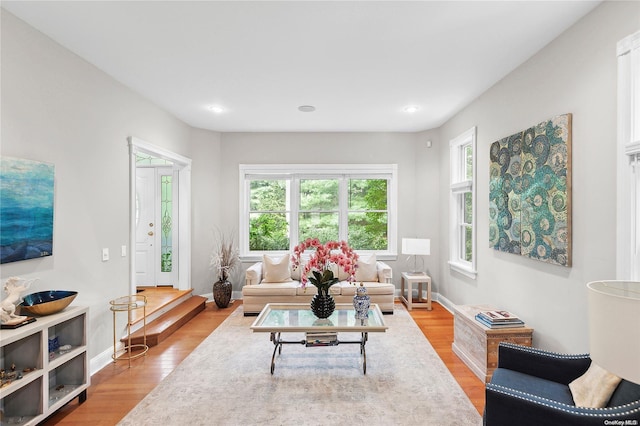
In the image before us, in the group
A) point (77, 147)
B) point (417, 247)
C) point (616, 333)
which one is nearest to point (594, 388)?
point (616, 333)

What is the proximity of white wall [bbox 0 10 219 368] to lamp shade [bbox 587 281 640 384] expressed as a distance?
10.8 feet

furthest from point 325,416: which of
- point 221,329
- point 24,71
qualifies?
point 24,71

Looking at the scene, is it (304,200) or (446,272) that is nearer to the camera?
(446,272)

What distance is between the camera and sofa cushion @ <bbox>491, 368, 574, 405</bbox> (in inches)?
71.8

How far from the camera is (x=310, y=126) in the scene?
5.25 m

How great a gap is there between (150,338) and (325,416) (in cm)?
235

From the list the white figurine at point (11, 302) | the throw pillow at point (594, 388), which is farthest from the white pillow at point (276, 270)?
the throw pillow at point (594, 388)

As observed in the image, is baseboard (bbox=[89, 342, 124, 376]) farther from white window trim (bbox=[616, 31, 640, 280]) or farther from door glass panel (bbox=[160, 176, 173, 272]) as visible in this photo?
white window trim (bbox=[616, 31, 640, 280])

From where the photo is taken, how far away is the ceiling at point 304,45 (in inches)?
87.5

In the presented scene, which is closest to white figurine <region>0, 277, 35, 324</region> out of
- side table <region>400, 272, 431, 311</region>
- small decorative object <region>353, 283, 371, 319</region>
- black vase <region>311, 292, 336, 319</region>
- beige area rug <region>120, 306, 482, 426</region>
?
beige area rug <region>120, 306, 482, 426</region>

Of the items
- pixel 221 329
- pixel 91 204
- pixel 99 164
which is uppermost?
pixel 99 164

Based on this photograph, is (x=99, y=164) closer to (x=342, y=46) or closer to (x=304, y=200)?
(x=342, y=46)

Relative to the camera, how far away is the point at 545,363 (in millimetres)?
2043

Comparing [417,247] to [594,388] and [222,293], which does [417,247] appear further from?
[594,388]
